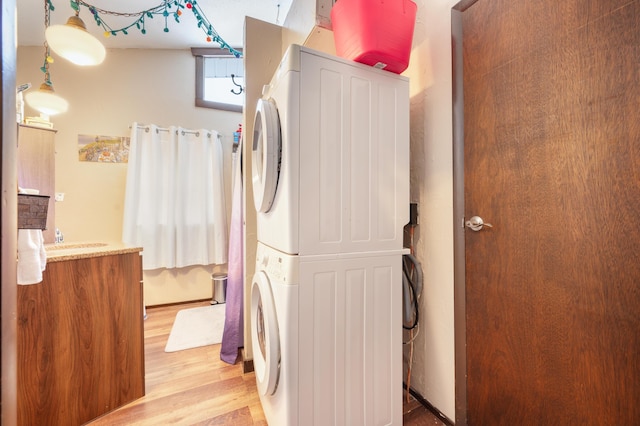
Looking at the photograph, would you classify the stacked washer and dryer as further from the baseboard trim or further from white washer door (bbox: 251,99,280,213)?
the baseboard trim

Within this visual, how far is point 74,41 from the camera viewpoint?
4.71ft

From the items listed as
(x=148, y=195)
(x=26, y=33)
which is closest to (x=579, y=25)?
(x=148, y=195)

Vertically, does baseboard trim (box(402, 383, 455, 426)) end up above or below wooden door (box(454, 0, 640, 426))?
below

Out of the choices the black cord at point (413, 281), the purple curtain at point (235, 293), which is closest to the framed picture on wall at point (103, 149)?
the purple curtain at point (235, 293)

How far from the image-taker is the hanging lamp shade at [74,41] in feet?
4.59

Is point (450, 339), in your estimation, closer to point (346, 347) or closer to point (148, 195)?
point (346, 347)

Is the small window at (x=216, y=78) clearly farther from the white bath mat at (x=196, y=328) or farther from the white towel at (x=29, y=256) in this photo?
the white towel at (x=29, y=256)

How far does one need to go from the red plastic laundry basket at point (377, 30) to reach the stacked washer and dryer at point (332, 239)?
0.20 feet

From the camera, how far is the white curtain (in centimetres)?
297

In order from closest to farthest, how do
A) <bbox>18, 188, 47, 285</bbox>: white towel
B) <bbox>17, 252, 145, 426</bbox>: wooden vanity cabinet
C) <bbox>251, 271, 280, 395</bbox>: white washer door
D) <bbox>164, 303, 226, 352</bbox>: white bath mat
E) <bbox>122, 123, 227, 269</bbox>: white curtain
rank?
<bbox>18, 188, 47, 285</bbox>: white towel, <bbox>251, 271, 280, 395</bbox>: white washer door, <bbox>17, 252, 145, 426</bbox>: wooden vanity cabinet, <bbox>164, 303, 226, 352</bbox>: white bath mat, <bbox>122, 123, 227, 269</bbox>: white curtain

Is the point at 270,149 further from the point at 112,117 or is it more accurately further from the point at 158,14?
the point at 112,117

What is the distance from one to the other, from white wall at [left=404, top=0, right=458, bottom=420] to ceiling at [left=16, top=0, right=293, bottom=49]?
180 cm

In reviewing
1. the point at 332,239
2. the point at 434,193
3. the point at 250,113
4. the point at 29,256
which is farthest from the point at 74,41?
the point at 434,193

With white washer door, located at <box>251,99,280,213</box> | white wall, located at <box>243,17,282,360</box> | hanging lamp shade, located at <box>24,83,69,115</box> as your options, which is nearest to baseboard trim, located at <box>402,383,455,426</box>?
white wall, located at <box>243,17,282,360</box>
